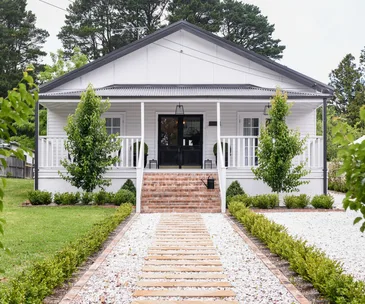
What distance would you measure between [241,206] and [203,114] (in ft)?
21.0

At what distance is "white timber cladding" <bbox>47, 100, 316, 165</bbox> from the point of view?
16.4 m

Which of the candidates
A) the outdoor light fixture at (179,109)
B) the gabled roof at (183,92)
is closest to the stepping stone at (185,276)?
the gabled roof at (183,92)

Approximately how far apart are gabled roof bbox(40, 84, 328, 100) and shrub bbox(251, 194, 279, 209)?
12.1 feet

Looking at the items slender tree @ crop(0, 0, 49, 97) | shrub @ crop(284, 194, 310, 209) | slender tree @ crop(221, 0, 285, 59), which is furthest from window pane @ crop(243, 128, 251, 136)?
slender tree @ crop(0, 0, 49, 97)

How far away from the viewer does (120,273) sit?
566 centimetres

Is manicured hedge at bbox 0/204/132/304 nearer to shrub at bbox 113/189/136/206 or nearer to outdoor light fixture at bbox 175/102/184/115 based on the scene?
shrub at bbox 113/189/136/206

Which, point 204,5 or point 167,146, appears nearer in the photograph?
point 167,146

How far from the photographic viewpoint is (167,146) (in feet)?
54.7

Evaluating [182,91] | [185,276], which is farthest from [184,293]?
[182,91]

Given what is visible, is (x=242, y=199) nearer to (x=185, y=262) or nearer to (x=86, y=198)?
(x=86, y=198)

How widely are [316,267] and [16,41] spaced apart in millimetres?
38764

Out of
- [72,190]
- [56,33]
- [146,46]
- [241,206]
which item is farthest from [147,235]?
[56,33]

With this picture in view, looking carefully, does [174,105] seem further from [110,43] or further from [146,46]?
[110,43]

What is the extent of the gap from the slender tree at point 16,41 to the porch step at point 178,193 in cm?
2547
